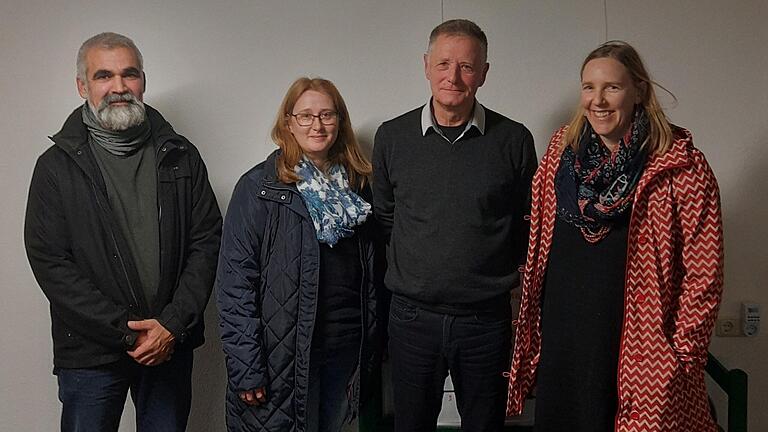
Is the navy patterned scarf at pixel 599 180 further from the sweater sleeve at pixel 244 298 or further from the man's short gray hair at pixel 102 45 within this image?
the man's short gray hair at pixel 102 45

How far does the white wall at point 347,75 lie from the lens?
2.57 m

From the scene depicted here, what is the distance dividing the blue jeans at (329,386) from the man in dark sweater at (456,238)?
6.0 inches

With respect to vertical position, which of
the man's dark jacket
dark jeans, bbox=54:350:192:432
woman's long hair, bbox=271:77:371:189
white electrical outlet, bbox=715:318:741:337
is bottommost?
dark jeans, bbox=54:350:192:432

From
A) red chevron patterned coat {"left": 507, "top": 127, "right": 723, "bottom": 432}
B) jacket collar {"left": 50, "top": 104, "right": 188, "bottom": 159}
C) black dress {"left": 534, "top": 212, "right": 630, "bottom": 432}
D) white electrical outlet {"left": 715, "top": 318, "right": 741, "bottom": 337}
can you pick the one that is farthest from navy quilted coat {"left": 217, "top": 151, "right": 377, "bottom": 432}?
white electrical outlet {"left": 715, "top": 318, "right": 741, "bottom": 337}

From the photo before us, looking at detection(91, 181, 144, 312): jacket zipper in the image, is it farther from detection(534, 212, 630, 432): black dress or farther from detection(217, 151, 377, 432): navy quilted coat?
detection(534, 212, 630, 432): black dress

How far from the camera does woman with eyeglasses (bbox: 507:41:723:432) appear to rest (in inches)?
73.2

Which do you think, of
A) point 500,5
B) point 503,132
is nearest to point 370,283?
point 503,132

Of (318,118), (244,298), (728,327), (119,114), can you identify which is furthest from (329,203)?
(728,327)

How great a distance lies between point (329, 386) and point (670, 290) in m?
1.03

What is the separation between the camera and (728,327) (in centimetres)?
265

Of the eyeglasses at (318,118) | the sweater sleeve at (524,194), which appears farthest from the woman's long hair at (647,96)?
the eyeglasses at (318,118)

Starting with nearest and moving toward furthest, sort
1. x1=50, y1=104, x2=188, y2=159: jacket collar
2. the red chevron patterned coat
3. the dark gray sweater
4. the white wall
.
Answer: the red chevron patterned coat, the dark gray sweater, x1=50, y1=104, x2=188, y2=159: jacket collar, the white wall

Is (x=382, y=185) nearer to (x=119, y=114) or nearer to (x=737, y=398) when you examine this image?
(x=119, y=114)

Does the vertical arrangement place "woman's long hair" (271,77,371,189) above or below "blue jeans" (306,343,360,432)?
above
